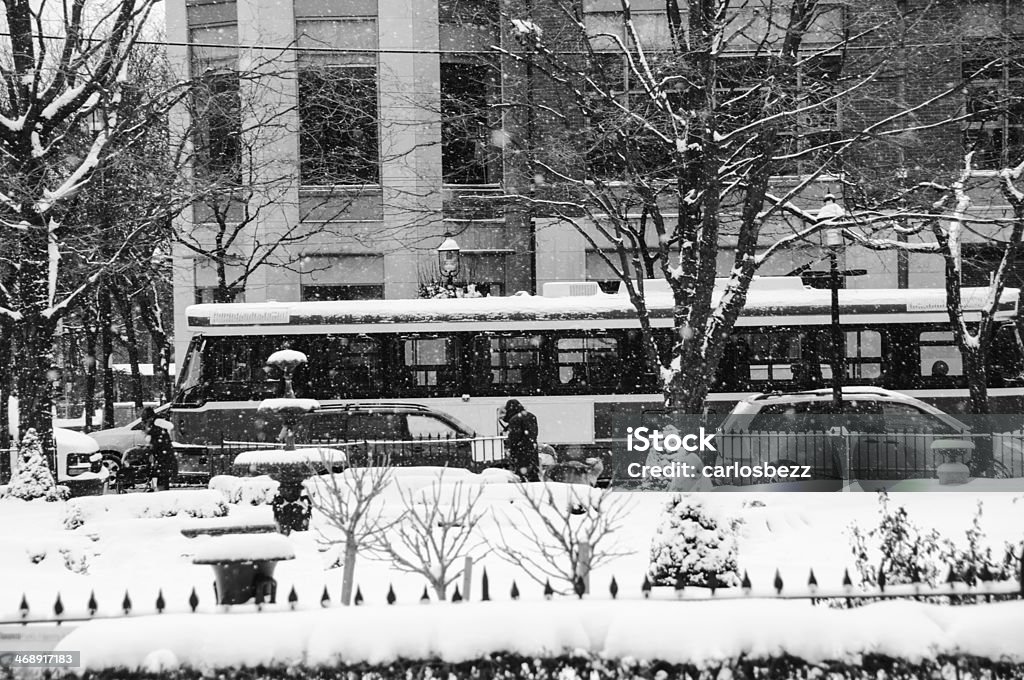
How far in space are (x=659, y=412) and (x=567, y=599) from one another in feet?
30.3

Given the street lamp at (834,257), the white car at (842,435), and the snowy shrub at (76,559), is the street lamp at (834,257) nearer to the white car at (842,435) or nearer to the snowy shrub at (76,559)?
the white car at (842,435)

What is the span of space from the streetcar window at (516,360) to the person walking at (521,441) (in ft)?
17.3

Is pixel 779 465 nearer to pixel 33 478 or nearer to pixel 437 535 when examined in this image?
pixel 437 535

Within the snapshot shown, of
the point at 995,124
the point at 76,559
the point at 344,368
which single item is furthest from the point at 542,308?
the point at 995,124

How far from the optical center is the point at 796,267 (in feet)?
88.3

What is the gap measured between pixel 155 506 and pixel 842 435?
10.3 metres

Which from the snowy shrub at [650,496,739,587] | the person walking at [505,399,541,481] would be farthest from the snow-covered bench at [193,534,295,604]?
the person walking at [505,399,541,481]

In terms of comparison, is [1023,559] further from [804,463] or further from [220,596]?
[804,463]

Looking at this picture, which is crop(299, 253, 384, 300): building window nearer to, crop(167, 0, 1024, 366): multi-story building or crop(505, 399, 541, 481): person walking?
crop(167, 0, 1024, 366): multi-story building

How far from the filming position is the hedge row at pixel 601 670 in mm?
5012

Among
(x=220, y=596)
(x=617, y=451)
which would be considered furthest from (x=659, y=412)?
(x=220, y=596)

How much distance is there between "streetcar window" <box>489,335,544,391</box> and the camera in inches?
824

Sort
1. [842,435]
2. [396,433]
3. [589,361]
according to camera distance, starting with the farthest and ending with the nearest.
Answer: [589,361] < [396,433] < [842,435]

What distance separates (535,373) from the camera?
68.6 feet
